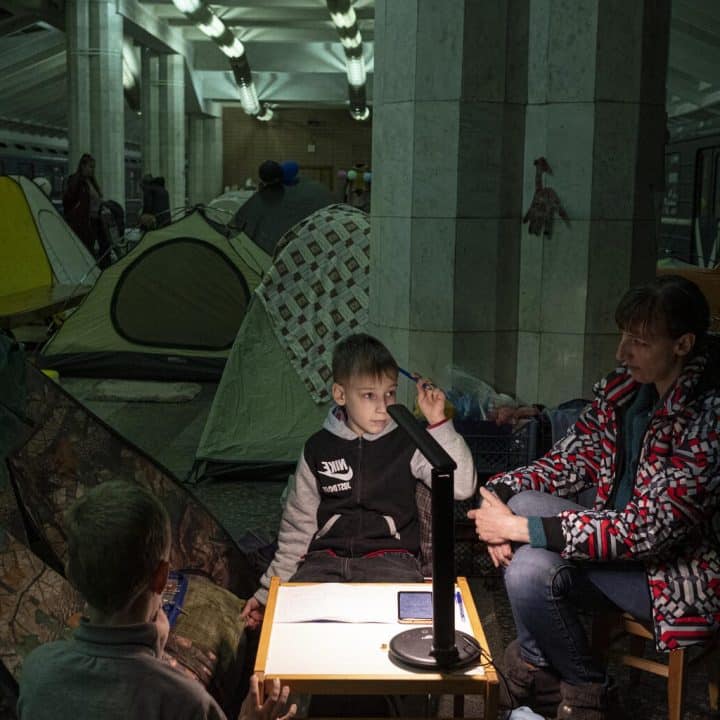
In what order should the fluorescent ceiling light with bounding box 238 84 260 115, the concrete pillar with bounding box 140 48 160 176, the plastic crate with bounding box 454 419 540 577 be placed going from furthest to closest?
the fluorescent ceiling light with bounding box 238 84 260 115, the concrete pillar with bounding box 140 48 160 176, the plastic crate with bounding box 454 419 540 577

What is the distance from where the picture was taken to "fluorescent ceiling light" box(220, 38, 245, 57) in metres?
28.2

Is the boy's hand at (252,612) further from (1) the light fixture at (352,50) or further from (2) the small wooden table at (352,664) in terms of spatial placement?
(1) the light fixture at (352,50)

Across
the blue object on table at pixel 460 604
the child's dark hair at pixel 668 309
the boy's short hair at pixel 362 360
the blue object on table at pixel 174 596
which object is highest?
the child's dark hair at pixel 668 309

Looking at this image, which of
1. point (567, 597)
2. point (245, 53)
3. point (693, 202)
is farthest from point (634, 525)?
point (245, 53)

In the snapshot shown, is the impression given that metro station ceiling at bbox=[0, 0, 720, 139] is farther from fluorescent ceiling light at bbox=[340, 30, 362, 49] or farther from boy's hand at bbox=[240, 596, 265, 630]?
boy's hand at bbox=[240, 596, 265, 630]

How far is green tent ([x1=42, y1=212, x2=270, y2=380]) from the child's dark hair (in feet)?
21.6

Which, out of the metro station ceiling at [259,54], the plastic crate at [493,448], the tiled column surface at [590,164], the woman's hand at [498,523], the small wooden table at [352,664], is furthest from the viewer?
the metro station ceiling at [259,54]

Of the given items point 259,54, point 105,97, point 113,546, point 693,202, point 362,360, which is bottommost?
point 113,546

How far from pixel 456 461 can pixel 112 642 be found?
60.1 inches

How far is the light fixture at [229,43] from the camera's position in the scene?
22.8 metres

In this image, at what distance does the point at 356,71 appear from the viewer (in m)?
30.5

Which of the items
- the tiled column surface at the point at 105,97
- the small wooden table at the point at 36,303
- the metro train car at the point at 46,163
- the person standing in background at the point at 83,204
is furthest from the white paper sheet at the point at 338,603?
the metro train car at the point at 46,163

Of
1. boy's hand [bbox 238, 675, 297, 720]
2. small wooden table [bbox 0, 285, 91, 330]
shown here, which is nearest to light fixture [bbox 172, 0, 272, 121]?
small wooden table [bbox 0, 285, 91, 330]

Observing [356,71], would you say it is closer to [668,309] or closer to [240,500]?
[240,500]
